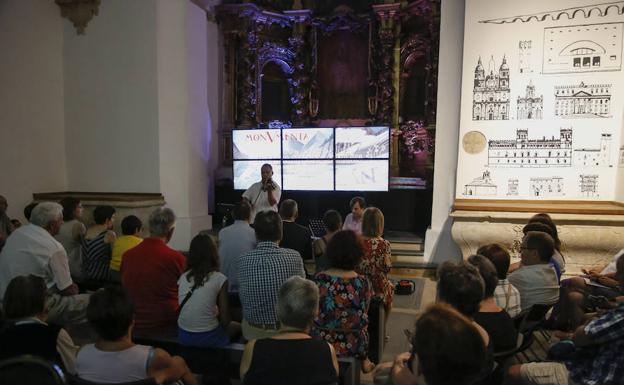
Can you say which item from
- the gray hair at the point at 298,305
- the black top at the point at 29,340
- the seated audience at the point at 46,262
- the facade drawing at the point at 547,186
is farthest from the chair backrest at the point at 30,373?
the facade drawing at the point at 547,186

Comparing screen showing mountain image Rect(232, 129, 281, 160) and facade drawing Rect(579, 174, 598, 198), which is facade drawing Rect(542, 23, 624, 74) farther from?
screen showing mountain image Rect(232, 129, 281, 160)

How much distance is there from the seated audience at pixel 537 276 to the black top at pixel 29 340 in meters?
2.64

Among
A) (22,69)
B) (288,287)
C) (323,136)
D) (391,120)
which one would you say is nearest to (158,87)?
(22,69)

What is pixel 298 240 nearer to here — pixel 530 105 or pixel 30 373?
pixel 30 373

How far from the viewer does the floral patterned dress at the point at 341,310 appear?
2488mm

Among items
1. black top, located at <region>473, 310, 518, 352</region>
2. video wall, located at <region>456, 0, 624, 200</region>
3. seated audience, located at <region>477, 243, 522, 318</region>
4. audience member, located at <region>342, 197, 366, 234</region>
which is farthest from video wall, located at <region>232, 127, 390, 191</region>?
black top, located at <region>473, 310, 518, 352</region>

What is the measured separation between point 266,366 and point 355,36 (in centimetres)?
875

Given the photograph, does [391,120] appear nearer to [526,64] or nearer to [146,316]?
[526,64]

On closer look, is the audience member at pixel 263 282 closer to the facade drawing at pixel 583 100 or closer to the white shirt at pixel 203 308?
the white shirt at pixel 203 308

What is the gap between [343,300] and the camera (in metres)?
2.49

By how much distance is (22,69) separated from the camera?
6477 millimetres

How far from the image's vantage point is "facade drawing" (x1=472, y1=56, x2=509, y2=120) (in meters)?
5.28

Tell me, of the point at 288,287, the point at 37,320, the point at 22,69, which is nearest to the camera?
the point at 288,287

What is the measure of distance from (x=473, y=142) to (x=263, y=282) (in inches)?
150
